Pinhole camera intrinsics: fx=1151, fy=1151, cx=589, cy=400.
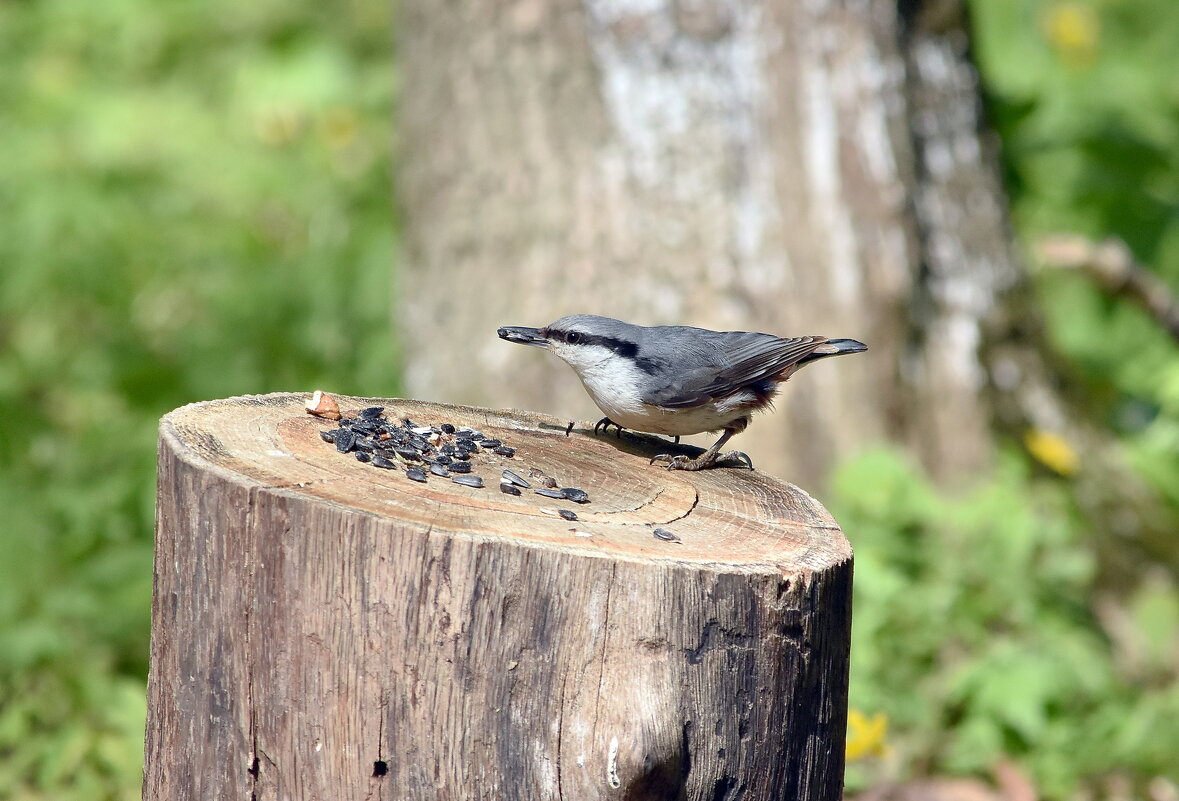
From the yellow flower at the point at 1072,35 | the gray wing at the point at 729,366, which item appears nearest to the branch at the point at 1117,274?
the gray wing at the point at 729,366

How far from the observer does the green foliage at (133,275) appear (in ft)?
11.8

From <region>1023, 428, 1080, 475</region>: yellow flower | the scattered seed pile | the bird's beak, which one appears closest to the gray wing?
the bird's beak

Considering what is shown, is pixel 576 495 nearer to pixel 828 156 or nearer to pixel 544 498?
pixel 544 498

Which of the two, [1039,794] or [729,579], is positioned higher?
[729,579]

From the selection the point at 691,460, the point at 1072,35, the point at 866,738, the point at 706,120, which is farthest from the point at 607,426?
the point at 1072,35

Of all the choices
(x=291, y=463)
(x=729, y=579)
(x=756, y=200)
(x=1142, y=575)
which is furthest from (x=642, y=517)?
(x=1142, y=575)

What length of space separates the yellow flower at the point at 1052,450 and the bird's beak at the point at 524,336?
2.55m

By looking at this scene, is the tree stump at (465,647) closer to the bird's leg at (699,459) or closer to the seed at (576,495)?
the seed at (576,495)

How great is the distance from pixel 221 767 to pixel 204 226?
443 centimetres

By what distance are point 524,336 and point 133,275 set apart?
11.3 feet

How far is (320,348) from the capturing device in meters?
5.03

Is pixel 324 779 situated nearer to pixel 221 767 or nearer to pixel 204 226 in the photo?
pixel 221 767

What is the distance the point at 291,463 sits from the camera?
208cm

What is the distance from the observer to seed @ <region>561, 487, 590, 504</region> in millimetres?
2227
